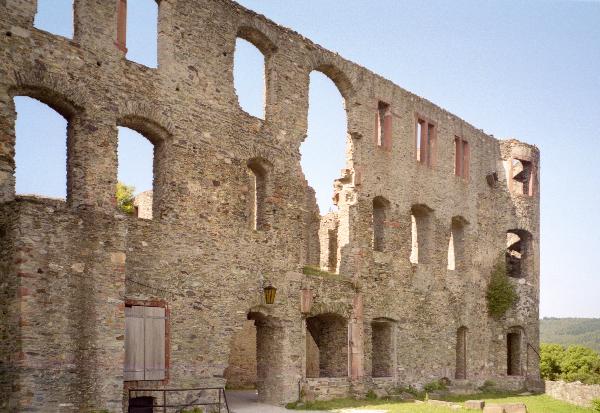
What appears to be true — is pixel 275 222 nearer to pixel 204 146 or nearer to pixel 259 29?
pixel 204 146

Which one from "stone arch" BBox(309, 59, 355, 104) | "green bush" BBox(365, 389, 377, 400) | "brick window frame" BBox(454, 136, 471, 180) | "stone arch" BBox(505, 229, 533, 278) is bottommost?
"green bush" BBox(365, 389, 377, 400)

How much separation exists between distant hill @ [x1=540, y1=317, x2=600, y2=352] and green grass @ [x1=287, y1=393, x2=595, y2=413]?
8862cm

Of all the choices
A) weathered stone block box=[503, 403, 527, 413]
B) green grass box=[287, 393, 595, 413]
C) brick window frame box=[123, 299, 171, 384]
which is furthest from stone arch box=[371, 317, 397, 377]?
brick window frame box=[123, 299, 171, 384]

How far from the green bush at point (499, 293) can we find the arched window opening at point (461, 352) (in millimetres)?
1895

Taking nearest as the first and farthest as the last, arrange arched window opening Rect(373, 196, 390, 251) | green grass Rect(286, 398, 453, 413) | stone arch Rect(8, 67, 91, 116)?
stone arch Rect(8, 67, 91, 116), green grass Rect(286, 398, 453, 413), arched window opening Rect(373, 196, 390, 251)

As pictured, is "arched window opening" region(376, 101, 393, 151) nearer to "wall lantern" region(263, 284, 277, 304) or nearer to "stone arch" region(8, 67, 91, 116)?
"wall lantern" region(263, 284, 277, 304)

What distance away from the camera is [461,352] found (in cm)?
2602

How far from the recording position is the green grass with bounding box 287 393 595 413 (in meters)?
18.3

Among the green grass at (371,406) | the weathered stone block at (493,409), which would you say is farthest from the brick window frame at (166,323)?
the weathered stone block at (493,409)

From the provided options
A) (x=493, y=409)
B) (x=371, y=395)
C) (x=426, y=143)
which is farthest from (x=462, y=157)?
(x=493, y=409)

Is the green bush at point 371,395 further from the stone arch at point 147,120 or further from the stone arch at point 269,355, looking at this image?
the stone arch at point 147,120

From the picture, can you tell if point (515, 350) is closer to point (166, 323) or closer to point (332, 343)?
point (332, 343)

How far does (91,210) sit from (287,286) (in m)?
6.45

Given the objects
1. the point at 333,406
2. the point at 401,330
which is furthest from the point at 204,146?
the point at 401,330
